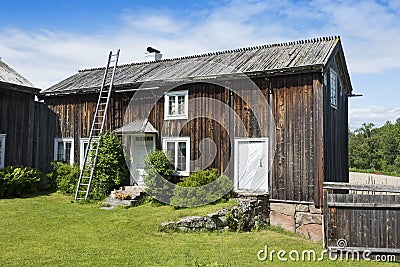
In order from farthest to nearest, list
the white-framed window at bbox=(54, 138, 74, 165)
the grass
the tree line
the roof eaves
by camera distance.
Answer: the tree line, the white-framed window at bbox=(54, 138, 74, 165), the roof eaves, the grass

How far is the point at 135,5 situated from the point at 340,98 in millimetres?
9419

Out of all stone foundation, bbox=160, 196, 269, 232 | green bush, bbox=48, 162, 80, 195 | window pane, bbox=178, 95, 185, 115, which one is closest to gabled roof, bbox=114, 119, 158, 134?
window pane, bbox=178, 95, 185, 115

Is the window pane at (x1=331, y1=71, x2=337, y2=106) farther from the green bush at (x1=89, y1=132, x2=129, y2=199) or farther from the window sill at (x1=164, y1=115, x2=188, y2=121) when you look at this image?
the green bush at (x1=89, y1=132, x2=129, y2=199)

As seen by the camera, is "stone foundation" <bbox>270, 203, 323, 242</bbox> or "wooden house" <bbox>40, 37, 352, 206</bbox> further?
"wooden house" <bbox>40, 37, 352, 206</bbox>

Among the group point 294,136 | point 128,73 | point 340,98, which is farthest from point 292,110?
point 128,73

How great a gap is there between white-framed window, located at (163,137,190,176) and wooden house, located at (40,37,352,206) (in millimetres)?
41

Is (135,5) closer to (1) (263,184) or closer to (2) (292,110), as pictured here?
(2) (292,110)

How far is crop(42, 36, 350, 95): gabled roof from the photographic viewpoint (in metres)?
14.1

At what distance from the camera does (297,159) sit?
13406 mm

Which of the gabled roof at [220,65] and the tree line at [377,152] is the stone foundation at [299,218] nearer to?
the gabled roof at [220,65]

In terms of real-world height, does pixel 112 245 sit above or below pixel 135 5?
below

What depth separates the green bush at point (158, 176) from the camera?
581 inches

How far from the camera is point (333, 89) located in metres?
15.1

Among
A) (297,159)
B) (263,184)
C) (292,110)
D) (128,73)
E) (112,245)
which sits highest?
(128,73)
